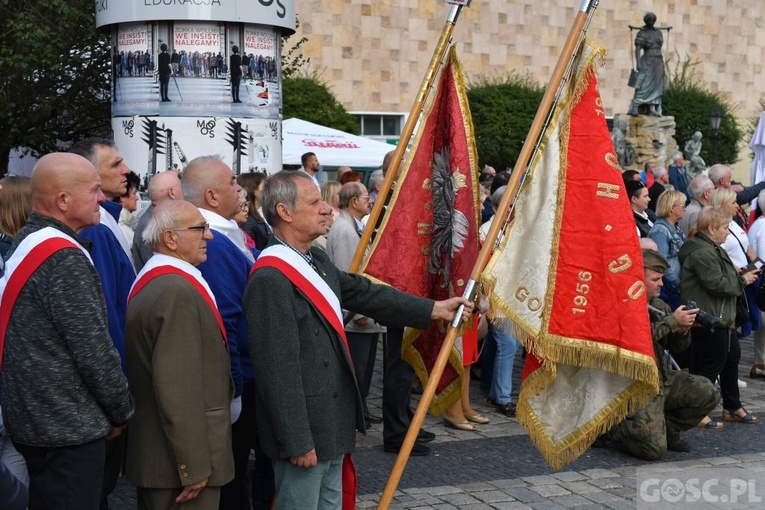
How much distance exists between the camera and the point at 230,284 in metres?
5.14

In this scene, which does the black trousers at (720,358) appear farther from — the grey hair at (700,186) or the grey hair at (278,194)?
the grey hair at (278,194)

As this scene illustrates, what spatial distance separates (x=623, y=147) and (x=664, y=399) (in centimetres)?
1819

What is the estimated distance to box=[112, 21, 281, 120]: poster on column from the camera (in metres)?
9.09

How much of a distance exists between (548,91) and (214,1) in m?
4.64

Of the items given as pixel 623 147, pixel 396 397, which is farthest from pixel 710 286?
pixel 623 147

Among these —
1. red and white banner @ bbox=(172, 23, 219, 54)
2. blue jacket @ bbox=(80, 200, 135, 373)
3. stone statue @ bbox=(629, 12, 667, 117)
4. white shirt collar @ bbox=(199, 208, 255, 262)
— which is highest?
stone statue @ bbox=(629, 12, 667, 117)

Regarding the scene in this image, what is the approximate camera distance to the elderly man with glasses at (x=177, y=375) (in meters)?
4.09

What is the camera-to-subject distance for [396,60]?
35.2m

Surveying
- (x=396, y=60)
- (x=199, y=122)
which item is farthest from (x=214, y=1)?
(x=396, y=60)

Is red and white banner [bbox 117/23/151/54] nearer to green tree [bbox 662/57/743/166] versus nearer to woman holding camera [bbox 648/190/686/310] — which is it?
woman holding camera [bbox 648/190/686/310]

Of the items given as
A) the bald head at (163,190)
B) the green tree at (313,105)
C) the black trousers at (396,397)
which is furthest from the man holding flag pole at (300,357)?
the green tree at (313,105)

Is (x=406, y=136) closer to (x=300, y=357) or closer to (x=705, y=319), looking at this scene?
(x=300, y=357)

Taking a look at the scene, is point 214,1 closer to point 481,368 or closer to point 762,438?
point 481,368

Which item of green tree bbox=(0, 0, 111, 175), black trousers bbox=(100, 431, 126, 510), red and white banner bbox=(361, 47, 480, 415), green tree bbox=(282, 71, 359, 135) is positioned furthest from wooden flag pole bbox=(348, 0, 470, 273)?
green tree bbox=(282, 71, 359, 135)
